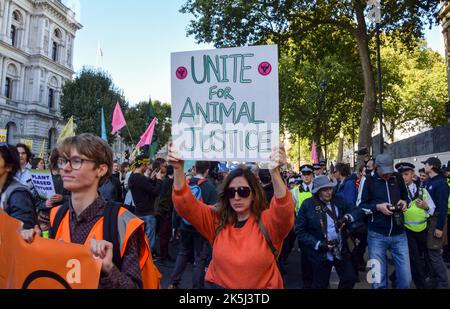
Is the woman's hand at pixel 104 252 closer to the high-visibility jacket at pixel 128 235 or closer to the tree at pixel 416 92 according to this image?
the high-visibility jacket at pixel 128 235

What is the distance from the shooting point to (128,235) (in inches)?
70.9

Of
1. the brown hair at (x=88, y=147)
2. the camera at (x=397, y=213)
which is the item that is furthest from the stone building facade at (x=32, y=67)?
the brown hair at (x=88, y=147)

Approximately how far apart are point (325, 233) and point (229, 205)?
75.0 inches

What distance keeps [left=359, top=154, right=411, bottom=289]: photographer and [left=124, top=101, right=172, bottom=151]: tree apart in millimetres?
37855

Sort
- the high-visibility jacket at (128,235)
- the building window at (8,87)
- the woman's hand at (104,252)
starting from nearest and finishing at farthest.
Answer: the woman's hand at (104,252), the high-visibility jacket at (128,235), the building window at (8,87)

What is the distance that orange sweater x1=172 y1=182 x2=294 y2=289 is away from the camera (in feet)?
8.18

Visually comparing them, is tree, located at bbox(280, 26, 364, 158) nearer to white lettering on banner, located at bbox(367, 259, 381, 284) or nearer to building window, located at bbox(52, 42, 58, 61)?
white lettering on banner, located at bbox(367, 259, 381, 284)

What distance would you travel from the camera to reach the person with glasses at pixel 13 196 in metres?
2.50

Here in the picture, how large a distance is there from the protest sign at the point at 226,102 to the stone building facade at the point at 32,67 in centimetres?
Answer: 4469

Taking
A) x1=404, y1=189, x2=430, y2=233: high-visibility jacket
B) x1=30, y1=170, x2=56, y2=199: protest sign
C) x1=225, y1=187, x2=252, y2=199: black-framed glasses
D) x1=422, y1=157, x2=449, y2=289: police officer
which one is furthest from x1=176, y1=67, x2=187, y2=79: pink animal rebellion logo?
x1=422, y1=157, x2=449, y2=289: police officer

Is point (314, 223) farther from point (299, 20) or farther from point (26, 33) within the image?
point (26, 33)

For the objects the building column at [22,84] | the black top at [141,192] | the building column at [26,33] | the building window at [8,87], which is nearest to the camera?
the black top at [141,192]
